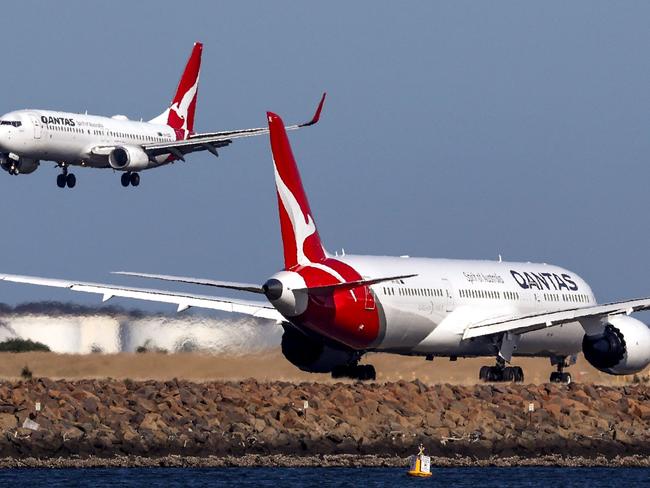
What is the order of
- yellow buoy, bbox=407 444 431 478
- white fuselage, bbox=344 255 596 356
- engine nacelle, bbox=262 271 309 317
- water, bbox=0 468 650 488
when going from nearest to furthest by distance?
water, bbox=0 468 650 488
yellow buoy, bbox=407 444 431 478
engine nacelle, bbox=262 271 309 317
white fuselage, bbox=344 255 596 356

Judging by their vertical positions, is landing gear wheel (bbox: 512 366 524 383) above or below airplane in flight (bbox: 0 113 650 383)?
below

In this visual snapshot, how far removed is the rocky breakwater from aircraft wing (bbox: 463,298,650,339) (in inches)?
86.5

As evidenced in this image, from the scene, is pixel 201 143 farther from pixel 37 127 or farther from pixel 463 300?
pixel 463 300

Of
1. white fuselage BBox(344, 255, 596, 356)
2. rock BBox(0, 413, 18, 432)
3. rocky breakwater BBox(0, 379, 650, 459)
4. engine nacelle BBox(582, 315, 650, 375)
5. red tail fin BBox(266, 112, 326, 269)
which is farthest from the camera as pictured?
engine nacelle BBox(582, 315, 650, 375)

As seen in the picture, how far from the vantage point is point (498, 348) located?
55406 mm

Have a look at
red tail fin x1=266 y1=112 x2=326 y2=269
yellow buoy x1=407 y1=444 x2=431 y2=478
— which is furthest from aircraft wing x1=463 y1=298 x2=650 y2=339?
yellow buoy x1=407 y1=444 x2=431 y2=478

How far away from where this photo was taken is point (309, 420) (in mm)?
46656

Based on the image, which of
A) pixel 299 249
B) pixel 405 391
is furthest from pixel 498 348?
pixel 299 249

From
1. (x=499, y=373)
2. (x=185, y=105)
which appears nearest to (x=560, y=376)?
(x=499, y=373)

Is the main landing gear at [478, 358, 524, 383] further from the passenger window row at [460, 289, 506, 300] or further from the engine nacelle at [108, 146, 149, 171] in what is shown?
the engine nacelle at [108, 146, 149, 171]

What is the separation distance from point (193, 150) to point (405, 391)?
3471 centimetres

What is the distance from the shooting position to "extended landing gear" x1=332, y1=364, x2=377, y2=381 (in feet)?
182

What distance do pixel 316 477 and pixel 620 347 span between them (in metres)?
16.4

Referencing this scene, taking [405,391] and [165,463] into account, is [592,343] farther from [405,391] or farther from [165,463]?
[165,463]
